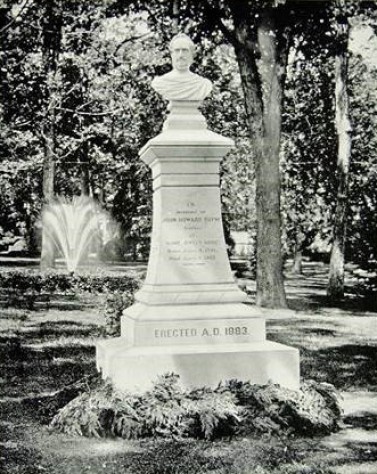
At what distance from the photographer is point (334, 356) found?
39.0 ft

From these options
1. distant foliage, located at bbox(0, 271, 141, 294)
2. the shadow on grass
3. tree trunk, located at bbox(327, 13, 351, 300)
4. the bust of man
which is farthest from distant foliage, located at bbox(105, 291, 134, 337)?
tree trunk, located at bbox(327, 13, 351, 300)

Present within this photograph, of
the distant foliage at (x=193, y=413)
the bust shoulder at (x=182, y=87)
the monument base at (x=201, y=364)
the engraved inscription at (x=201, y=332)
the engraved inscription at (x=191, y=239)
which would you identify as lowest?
the distant foliage at (x=193, y=413)

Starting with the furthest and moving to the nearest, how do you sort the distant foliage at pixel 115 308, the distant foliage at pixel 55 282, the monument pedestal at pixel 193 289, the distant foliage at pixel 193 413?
the distant foliage at pixel 55 282 < the distant foliage at pixel 115 308 < the monument pedestal at pixel 193 289 < the distant foliage at pixel 193 413

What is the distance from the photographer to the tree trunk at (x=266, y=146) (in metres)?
18.8

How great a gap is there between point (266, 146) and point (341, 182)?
592cm

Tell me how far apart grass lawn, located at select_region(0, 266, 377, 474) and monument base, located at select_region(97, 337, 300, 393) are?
0.79 meters

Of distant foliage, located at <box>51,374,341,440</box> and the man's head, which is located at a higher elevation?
the man's head

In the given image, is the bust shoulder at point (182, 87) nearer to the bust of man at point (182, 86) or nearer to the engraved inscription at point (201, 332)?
the bust of man at point (182, 86)

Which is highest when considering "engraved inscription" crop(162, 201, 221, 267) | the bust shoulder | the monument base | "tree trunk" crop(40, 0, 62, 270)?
"tree trunk" crop(40, 0, 62, 270)

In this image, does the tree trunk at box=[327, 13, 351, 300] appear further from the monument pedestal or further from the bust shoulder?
the monument pedestal

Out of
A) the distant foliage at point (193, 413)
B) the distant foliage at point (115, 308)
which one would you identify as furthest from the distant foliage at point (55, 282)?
the distant foliage at point (193, 413)

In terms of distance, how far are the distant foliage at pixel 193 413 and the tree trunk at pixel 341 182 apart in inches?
646

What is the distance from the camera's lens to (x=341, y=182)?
24.1 meters

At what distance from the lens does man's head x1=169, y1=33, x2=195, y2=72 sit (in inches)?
353
